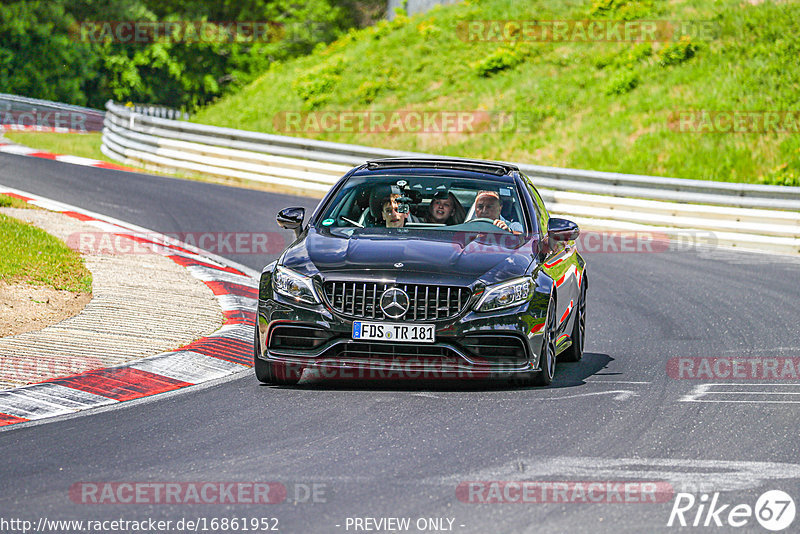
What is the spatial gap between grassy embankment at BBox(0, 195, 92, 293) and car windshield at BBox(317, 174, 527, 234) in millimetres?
3515

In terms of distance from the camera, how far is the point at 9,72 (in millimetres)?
47812

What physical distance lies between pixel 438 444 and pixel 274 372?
6.76ft

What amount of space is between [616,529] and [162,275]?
27.7 feet

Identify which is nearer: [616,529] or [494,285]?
[616,529]

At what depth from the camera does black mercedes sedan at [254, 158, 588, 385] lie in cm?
780

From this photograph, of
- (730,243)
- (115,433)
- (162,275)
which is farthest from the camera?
(730,243)

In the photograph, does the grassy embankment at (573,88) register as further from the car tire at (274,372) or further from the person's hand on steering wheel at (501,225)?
the car tire at (274,372)

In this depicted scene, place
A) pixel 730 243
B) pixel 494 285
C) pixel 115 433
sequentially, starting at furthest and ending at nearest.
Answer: pixel 730 243 → pixel 494 285 → pixel 115 433

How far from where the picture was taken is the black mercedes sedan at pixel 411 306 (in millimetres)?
7797

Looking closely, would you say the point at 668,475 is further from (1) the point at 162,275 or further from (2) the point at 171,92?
(2) the point at 171,92

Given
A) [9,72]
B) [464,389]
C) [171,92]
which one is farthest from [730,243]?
[171,92]

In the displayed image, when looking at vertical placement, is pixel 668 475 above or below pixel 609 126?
below

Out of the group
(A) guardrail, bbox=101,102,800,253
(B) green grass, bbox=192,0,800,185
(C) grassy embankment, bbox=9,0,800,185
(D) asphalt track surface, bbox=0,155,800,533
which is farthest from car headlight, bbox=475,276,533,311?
(B) green grass, bbox=192,0,800,185

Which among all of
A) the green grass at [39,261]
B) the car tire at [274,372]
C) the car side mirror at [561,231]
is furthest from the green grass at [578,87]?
the car tire at [274,372]
